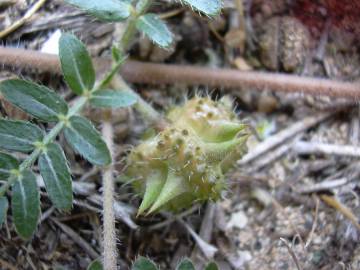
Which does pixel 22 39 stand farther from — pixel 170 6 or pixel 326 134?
pixel 326 134

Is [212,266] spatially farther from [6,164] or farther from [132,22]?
[132,22]

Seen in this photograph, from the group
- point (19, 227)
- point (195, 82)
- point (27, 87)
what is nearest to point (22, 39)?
point (27, 87)

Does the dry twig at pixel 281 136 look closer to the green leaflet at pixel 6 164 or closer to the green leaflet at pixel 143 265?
the green leaflet at pixel 143 265

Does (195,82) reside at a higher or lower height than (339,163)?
higher

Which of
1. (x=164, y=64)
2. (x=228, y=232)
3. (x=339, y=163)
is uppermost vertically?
(x=164, y=64)

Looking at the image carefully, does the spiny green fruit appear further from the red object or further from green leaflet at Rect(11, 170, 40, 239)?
the red object

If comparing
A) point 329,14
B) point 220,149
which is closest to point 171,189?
point 220,149

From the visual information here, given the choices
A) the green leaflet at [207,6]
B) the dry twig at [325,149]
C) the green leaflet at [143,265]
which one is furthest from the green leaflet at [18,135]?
the dry twig at [325,149]
